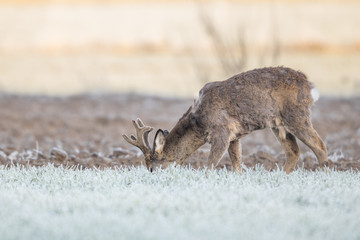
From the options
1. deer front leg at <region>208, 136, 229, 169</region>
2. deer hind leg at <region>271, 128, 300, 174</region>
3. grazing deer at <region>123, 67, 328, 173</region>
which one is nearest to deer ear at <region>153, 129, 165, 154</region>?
grazing deer at <region>123, 67, 328, 173</region>

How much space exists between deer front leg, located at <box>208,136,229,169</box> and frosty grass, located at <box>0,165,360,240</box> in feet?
1.73

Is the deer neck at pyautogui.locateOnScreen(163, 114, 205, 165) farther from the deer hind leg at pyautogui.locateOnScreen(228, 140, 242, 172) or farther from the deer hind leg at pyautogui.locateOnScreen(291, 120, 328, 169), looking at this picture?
the deer hind leg at pyautogui.locateOnScreen(291, 120, 328, 169)

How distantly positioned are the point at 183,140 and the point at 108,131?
6085mm

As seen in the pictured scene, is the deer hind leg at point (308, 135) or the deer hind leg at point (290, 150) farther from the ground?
the deer hind leg at point (308, 135)

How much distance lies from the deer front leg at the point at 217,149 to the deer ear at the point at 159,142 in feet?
2.16

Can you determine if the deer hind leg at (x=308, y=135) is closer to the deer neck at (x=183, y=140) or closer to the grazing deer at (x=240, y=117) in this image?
the grazing deer at (x=240, y=117)

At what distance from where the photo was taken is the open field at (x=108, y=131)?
924cm

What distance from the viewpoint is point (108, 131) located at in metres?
14.1

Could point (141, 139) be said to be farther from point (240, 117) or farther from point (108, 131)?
point (108, 131)

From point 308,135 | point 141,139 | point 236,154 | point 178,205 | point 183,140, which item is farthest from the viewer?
point 236,154

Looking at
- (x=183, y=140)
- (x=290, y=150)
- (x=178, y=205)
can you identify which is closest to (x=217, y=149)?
(x=183, y=140)

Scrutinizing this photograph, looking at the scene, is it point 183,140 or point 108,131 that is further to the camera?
point 108,131

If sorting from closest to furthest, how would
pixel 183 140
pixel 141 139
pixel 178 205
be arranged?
pixel 178 205
pixel 141 139
pixel 183 140

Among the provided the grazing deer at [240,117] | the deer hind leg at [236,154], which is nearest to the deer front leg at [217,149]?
the grazing deer at [240,117]
